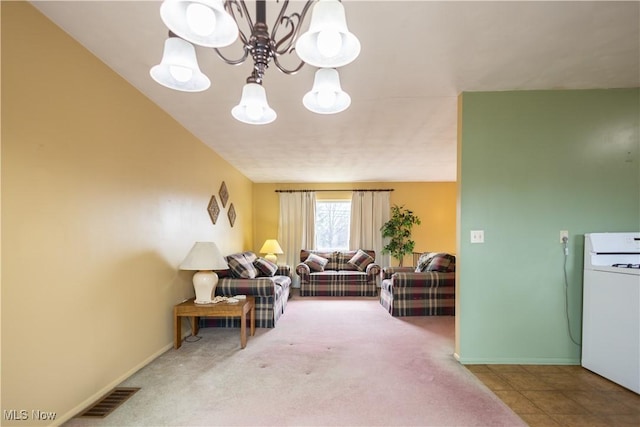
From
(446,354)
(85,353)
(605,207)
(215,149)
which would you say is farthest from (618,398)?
(215,149)

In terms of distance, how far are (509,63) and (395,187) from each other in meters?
4.95

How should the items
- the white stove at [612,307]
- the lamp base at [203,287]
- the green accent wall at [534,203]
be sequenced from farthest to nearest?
the lamp base at [203,287] → the green accent wall at [534,203] → the white stove at [612,307]

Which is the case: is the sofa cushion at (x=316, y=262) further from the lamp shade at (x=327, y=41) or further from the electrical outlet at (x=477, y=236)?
the lamp shade at (x=327, y=41)

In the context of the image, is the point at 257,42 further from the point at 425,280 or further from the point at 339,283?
the point at 339,283

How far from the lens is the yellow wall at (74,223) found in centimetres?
158

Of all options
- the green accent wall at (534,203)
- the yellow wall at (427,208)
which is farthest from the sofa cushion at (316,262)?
the green accent wall at (534,203)

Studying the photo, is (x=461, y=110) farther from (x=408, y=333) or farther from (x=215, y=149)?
(x=215, y=149)

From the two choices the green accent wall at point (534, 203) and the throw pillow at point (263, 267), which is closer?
the green accent wall at point (534, 203)

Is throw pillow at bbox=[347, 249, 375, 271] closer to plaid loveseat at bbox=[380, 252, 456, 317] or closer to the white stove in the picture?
plaid loveseat at bbox=[380, 252, 456, 317]

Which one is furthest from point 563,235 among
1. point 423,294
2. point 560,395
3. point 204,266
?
point 204,266

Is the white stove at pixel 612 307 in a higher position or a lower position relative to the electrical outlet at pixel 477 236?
lower

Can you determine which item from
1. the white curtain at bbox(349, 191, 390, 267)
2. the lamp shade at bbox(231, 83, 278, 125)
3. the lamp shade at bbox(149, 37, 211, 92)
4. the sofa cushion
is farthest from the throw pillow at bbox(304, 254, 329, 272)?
the lamp shade at bbox(149, 37, 211, 92)

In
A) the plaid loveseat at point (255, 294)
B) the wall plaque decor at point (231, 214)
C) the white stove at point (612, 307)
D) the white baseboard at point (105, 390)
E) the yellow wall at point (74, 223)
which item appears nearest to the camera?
the yellow wall at point (74, 223)

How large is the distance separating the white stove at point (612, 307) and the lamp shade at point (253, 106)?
2843 millimetres
